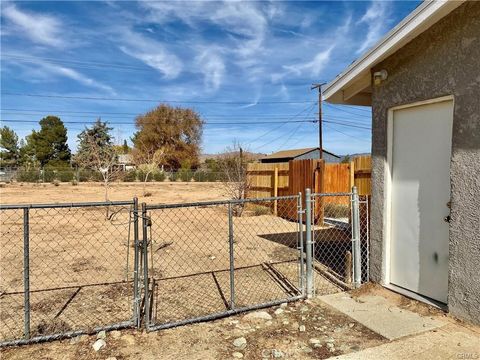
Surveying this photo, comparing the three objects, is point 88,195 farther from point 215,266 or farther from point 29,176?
point 29,176

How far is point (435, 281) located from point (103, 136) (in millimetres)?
49790

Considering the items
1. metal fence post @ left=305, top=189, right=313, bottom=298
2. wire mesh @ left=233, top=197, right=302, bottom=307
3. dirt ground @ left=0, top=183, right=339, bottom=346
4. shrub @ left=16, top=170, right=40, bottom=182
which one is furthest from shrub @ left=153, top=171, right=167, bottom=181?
metal fence post @ left=305, top=189, right=313, bottom=298

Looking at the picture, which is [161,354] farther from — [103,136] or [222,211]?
[103,136]

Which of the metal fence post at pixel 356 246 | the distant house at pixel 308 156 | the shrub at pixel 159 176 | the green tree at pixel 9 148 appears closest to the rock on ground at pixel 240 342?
the metal fence post at pixel 356 246

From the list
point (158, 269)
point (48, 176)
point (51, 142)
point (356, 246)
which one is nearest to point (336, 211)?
point (356, 246)

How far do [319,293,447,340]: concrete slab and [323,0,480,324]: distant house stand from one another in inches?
14.3

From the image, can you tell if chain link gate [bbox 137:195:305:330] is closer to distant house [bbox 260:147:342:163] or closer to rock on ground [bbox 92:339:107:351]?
rock on ground [bbox 92:339:107:351]

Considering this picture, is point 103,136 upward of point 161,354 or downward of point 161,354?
upward

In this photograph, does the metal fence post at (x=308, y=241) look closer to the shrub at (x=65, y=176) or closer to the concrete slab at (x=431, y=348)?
the concrete slab at (x=431, y=348)

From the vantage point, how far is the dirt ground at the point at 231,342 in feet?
11.1

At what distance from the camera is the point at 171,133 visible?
54.1 m

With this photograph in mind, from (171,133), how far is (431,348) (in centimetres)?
5277

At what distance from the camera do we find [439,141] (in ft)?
14.1

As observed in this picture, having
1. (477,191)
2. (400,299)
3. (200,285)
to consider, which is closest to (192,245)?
(200,285)
